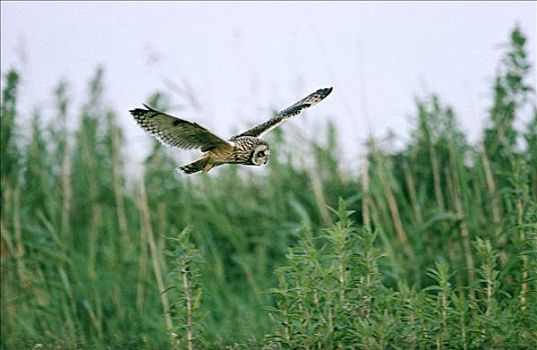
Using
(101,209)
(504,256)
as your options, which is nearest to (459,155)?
(504,256)

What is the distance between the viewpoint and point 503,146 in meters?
8.21

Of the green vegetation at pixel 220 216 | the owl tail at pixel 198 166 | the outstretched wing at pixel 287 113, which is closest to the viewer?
the owl tail at pixel 198 166

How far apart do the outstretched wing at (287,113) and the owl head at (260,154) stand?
24cm

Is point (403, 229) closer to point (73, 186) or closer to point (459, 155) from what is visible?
point (459, 155)

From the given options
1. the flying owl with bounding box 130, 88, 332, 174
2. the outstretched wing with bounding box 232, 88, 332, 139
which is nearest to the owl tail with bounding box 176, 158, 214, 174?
Result: the flying owl with bounding box 130, 88, 332, 174

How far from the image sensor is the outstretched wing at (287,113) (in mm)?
5715

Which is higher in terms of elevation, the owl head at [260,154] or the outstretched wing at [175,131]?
the outstretched wing at [175,131]

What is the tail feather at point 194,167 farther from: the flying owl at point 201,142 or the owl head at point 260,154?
the owl head at point 260,154

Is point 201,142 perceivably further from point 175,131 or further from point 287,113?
point 287,113

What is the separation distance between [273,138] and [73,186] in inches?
74.5

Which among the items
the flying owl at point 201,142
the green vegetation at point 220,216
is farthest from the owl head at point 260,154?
the green vegetation at point 220,216

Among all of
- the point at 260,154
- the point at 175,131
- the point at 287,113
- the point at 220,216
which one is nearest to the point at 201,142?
the point at 175,131

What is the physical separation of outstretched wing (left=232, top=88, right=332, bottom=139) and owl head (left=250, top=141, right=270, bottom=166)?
9.4 inches

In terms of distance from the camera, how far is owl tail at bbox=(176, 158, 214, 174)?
5.12 meters
